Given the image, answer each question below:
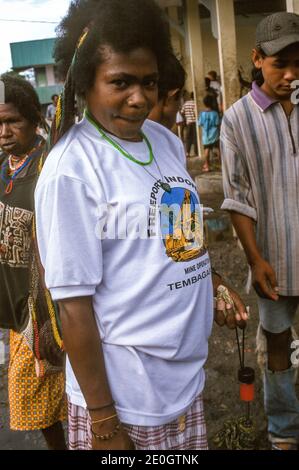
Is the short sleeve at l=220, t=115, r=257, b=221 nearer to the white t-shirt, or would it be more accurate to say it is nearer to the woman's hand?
the white t-shirt

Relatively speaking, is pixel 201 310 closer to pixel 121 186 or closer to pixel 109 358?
pixel 109 358

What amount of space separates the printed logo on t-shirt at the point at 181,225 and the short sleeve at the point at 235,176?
2.21 ft

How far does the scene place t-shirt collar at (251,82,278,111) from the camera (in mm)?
2119

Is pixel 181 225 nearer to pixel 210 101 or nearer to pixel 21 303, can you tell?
pixel 21 303

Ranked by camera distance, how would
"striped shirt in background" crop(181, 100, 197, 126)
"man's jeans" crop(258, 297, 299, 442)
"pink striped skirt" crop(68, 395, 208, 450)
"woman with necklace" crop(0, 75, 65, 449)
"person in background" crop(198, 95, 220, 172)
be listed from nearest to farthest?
"pink striped skirt" crop(68, 395, 208, 450), "woman with necklace" crop(0, 75, 65, 449), "man's jeans" crop(258, 297, 299, 442), "person in background" crop(198, 95, 220, 172), "striped shirt in background" crop(181, 100, 197, 126)

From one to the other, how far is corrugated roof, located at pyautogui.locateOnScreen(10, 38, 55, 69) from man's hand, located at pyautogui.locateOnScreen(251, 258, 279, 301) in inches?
1480

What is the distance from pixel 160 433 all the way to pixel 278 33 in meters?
1.56

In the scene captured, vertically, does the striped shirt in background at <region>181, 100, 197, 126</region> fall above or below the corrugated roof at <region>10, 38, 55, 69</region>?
below

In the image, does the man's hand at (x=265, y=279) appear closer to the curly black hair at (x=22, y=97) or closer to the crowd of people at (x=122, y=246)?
the crowd of people at (x=122, y=246)

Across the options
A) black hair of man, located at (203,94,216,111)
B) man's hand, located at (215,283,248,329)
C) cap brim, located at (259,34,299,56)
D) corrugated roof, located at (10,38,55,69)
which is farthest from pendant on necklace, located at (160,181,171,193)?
corrugated roof, located at (10,38,55,69)

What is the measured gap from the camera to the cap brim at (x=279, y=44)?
1.98 m

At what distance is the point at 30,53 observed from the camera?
37.6 m

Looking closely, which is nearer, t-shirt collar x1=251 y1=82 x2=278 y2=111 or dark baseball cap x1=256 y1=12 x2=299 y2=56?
dark baseball cap x1=256 y1=12 x2=299 y2=56

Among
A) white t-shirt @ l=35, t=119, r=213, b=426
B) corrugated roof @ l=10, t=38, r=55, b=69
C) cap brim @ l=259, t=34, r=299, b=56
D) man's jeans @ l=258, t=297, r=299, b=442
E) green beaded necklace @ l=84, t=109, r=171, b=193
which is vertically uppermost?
corrugated roof @ l=10, t=38, r=55, b=69
